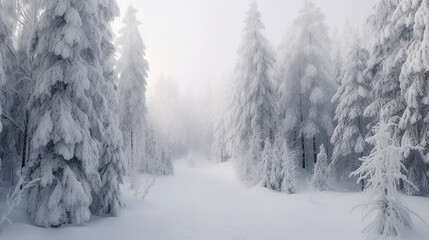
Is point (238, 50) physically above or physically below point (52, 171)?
above

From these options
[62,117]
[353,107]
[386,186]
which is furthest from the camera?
[353,107]

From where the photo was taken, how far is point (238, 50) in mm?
25219

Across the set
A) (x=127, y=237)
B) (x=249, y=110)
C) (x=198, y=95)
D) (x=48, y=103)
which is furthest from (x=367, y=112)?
(x=198, y=95)

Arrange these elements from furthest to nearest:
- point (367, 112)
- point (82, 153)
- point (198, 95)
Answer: point (198, 95)
point (367, 112)
point (82, 153)

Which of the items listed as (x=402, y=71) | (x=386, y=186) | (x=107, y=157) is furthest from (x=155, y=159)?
(x=386, y=186)

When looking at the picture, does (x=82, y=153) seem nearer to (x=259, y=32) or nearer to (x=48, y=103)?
(x=48, y=103)

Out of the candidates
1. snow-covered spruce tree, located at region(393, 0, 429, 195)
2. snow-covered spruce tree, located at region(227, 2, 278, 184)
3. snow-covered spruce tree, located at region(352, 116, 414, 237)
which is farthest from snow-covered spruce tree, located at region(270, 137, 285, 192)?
snow-covered spruce tree, located at region(352, 116, 414, 237)

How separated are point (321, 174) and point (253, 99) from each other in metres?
7.39

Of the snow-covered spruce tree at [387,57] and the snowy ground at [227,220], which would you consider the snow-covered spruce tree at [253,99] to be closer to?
the snowy ground at [227,220]

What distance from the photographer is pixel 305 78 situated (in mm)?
24797

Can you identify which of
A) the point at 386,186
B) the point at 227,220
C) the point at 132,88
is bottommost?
the point at 227,220

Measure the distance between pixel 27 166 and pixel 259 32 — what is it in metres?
19.2

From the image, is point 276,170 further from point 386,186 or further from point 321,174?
point 386,186

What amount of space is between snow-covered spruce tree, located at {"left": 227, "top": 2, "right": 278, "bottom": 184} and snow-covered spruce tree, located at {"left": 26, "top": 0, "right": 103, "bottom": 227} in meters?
14.4
